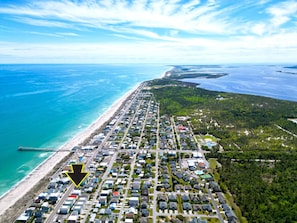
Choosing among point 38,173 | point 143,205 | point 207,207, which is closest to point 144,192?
point 143,205

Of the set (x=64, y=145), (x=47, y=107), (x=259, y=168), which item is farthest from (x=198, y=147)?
(x=47, y=107)

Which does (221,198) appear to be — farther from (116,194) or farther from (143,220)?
(116,194)

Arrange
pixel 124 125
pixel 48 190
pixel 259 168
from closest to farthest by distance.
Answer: pixel 48 190 < pixel 259 168 < pixel 124 125

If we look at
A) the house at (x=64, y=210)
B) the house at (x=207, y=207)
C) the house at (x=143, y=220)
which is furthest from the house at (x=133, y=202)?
the house at (x=207, y=207)

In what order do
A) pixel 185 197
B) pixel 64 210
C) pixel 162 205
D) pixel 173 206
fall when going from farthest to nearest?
Answer: pixel 185 197 < pixel 162 205 < pixel 173 206 < pixel 64 210

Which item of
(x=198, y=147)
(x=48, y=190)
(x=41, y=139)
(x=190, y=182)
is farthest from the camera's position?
(x=41, y=139)

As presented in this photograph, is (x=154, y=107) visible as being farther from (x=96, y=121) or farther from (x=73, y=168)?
(x=73, y=168)
